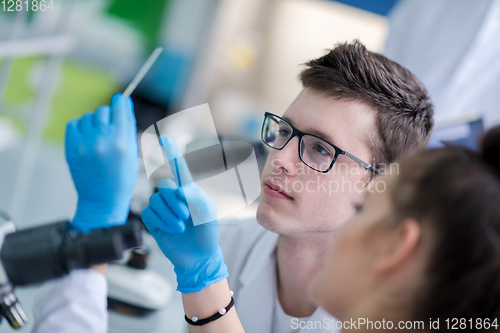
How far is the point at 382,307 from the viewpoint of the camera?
595mm

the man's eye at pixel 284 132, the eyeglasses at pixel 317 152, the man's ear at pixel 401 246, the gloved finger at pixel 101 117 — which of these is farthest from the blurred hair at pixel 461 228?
the gloved finger at pixel 101 117

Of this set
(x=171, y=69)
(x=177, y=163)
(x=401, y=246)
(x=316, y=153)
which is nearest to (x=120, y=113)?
(x=177, y=163)

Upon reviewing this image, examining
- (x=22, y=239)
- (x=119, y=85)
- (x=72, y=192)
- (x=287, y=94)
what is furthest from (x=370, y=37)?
(x=22, y=239)

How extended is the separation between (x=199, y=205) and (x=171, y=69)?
2884 millimetres

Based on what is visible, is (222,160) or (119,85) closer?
(222,160)

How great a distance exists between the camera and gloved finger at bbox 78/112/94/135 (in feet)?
2.67

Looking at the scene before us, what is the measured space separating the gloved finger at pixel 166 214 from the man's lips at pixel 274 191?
26cm

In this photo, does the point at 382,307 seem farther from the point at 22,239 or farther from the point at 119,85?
the point at 119,85

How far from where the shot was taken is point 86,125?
0.82 metres

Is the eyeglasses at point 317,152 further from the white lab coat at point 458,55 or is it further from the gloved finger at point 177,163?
the white lab coat at point 458,55

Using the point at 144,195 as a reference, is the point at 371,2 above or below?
above

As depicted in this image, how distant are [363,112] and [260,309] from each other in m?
0.65

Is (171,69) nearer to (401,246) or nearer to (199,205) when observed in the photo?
(199,205)

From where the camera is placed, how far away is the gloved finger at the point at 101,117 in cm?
81
